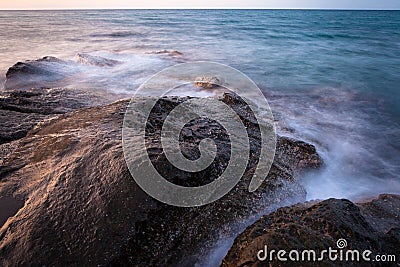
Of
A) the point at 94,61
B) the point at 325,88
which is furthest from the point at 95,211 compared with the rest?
the point at 94,61

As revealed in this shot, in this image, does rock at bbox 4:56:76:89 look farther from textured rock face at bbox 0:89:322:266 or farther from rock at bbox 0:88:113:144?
textured rock face at bbox 0:89:322:266

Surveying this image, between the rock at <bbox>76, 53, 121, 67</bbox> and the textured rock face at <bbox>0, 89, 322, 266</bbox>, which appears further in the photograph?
the rock at <bbox>76, 53, 121, 67</bbox>

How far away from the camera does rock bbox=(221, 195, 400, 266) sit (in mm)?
1702

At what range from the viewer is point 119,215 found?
79.0 inches

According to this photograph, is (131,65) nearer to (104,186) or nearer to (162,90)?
(162,90)

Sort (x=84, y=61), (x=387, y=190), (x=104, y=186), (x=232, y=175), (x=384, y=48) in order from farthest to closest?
(x=384, y=48)
(x=84, y=61)
(x=387, y=190)
(x=232, y=175)
(x=104, y=186)

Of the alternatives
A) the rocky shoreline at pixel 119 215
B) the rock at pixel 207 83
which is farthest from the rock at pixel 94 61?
the rocky shoreline at pixel 119 215

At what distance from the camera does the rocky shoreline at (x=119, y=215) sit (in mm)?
1833

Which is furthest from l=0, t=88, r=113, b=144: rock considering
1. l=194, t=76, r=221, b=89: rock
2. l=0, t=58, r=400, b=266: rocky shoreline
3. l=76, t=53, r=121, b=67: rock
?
l=76, t=53, r=121, b=67: rock

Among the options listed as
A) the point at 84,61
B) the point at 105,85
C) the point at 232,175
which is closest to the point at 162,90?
the point at 105,85

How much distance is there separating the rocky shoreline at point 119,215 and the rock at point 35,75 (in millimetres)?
5171

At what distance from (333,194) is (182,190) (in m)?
2.35

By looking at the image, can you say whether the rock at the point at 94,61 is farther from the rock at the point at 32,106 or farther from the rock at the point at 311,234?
the rock at the point at 311,234

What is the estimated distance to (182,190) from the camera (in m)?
2.30
